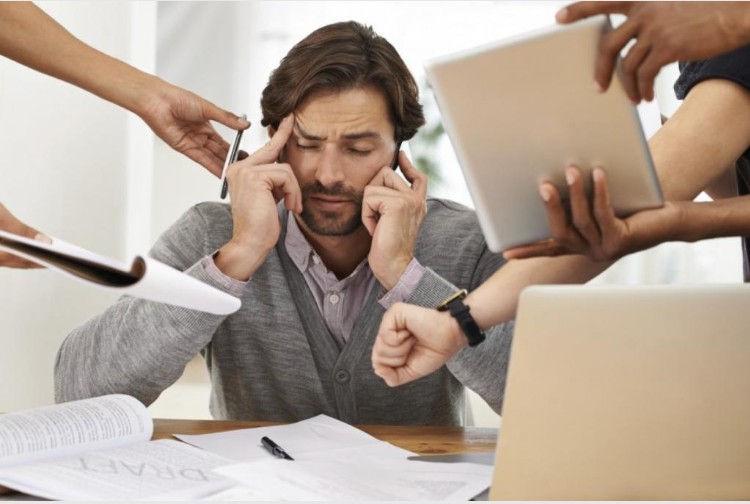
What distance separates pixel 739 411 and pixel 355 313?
0.98 meters

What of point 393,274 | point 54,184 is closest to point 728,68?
point 393,274

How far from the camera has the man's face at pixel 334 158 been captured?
1701 mm

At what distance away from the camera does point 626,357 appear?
77cm

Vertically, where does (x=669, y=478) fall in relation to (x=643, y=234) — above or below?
below

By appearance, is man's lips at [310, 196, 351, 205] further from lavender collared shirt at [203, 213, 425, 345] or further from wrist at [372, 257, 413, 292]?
wrist at [372, 257, 413, 292]

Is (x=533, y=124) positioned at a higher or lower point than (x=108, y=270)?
higher

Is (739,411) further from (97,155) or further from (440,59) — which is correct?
(97,155)

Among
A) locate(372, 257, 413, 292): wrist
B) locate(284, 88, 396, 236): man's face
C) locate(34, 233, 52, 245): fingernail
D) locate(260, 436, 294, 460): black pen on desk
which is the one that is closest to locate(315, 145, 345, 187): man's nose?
locate(284, 88, 396, 236): man's face

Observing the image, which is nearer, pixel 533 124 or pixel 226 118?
pixel 533 124

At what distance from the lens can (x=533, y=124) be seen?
927mm

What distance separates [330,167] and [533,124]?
805 mm

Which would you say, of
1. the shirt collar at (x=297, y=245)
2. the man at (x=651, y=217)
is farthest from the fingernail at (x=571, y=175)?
the shirt collar at (x=297, y=245)

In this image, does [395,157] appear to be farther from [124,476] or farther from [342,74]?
[124,476]

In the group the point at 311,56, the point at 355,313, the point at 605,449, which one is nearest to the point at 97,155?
the point at 311,56
